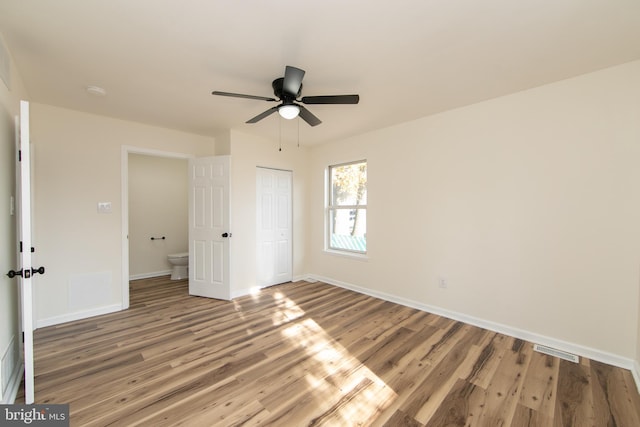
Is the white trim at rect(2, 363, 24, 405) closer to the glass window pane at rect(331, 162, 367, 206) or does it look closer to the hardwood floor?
the hardwood floor

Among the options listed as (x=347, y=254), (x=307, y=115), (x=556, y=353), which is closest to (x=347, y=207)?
(x=347, y=254)

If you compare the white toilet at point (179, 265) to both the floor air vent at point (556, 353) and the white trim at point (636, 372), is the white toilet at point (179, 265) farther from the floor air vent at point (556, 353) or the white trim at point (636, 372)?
the white trim at point (636, 372)

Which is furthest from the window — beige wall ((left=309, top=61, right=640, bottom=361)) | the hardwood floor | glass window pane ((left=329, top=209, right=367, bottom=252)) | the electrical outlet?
the hardwood floor

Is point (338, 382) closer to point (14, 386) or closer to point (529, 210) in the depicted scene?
point (14, 386)

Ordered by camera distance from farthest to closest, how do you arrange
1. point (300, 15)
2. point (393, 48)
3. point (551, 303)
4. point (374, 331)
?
point (374, 331) → point (551, 303) → point (393, 48) → point (300, 15)

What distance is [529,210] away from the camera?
8.51 feet

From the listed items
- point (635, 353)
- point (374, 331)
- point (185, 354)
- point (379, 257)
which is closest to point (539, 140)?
point (635, 353)

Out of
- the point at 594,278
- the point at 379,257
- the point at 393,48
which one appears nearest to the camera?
the point at 393,48

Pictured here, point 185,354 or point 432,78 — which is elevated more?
point 432,78

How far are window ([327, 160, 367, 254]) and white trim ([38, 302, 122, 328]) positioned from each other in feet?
Answer: 10.6

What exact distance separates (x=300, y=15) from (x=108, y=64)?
1.73m

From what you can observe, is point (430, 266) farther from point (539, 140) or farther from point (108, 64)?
point (108, 64)

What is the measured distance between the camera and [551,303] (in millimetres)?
2486

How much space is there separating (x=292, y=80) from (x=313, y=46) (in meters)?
0.28
